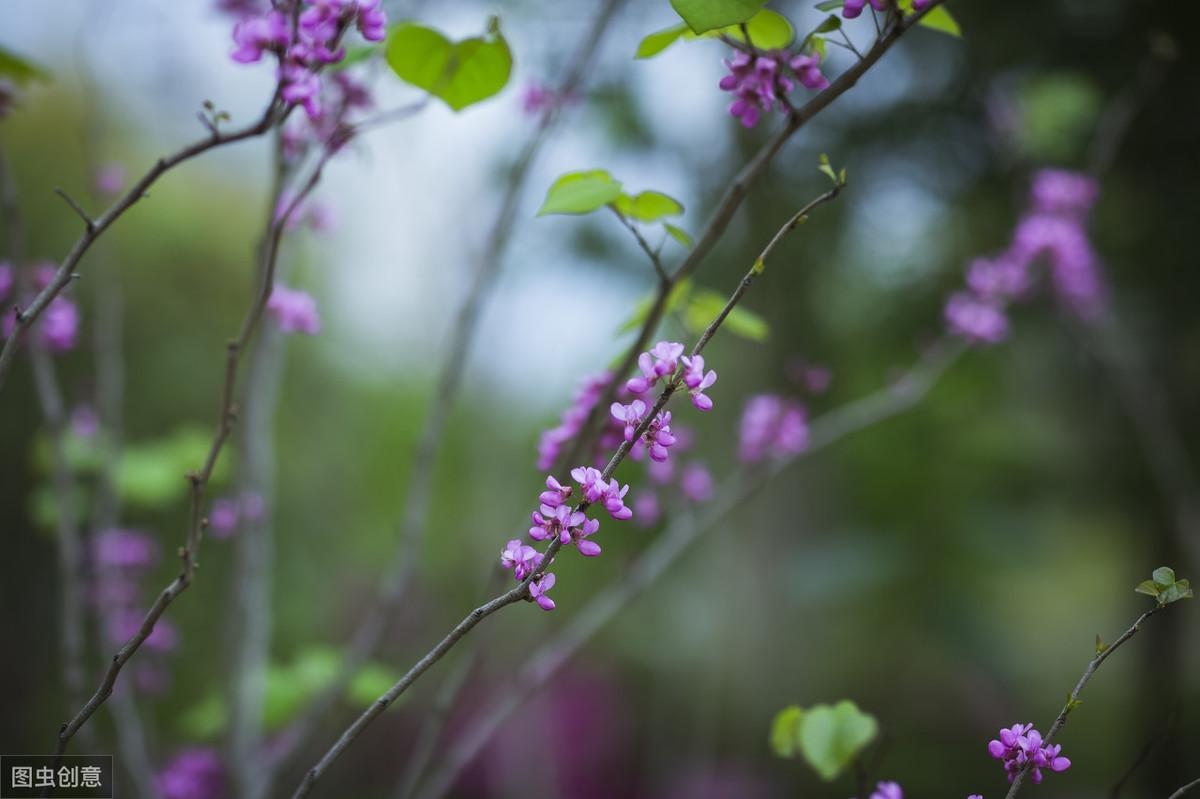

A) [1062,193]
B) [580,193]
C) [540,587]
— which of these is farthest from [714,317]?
[1062,193]

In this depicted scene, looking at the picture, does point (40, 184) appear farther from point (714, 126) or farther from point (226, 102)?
point (714, 126)

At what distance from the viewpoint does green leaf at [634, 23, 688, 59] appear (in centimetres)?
89

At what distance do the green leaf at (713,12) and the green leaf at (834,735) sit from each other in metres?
0.80

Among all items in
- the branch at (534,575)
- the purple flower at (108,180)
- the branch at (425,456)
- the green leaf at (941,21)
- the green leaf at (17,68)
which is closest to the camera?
the branch at (534,575)

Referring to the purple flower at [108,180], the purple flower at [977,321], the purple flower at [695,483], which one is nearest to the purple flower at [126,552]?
the purple flower at [108,180]

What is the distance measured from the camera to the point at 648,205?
98 centimetres

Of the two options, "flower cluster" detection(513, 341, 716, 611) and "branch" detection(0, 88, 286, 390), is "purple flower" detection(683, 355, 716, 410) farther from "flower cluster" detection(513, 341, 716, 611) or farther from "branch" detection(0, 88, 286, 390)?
"branch" detection(0, 88, 286, 390)

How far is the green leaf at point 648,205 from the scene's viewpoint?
37.8 inches

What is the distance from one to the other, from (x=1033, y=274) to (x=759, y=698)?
2995mm

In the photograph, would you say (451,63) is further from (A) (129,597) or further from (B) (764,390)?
(B) (764,390)

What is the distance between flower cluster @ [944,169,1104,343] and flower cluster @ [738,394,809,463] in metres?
0.50

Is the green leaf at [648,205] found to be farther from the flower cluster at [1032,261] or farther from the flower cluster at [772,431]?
the flower cluster at [1032,261]

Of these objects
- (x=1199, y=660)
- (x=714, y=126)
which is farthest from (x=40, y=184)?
(x=1199, y=660)

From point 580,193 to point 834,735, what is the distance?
714 mm
